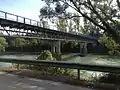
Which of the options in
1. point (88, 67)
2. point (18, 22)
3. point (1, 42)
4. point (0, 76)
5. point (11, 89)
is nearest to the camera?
point (11, 89)

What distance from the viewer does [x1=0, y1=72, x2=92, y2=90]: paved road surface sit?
8.33m

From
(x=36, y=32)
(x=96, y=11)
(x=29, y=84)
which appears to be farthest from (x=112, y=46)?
(x=36, y=32)

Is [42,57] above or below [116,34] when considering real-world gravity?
below

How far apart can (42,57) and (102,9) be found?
5132 mm

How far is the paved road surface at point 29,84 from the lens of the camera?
833 centimetres

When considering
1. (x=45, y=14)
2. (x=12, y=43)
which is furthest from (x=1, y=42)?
(x=45, y=14)

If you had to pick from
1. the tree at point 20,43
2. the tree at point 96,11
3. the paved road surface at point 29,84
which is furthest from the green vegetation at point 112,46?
the tree at point 20,43

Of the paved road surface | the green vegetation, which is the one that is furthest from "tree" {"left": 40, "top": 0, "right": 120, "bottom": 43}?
the paved road surface

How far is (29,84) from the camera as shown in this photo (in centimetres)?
898

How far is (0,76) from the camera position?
10742 mm

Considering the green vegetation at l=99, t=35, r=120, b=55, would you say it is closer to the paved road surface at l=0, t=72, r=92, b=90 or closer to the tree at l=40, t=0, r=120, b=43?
the tree at l=40, t=0, r=120, b=43

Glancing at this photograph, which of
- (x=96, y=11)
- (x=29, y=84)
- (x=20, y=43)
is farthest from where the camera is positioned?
(x=20, y=43)

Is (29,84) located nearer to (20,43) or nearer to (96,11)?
(96,11)

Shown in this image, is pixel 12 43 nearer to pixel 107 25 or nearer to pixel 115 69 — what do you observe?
pixel 107 25
